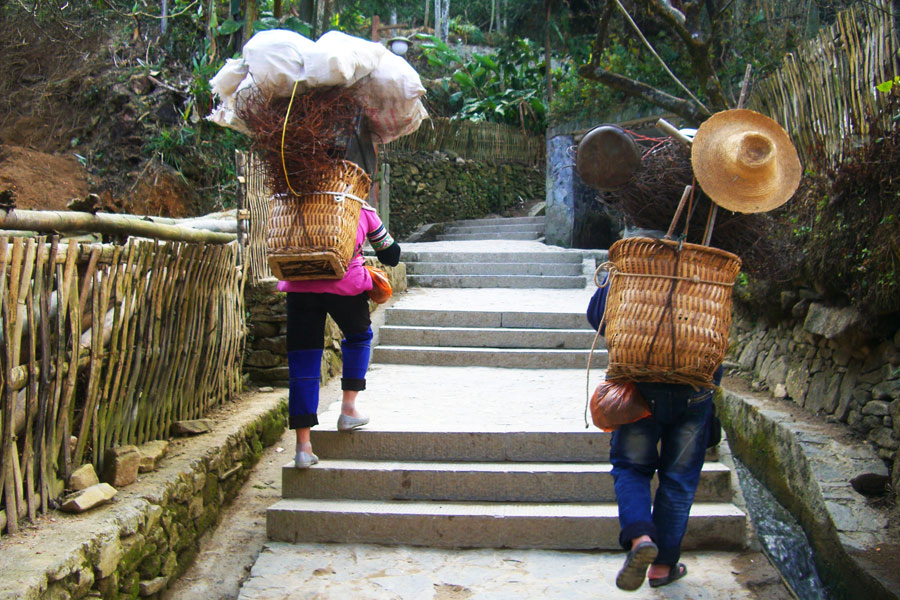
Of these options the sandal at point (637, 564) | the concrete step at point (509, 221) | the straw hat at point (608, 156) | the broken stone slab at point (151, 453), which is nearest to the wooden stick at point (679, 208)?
the straw hat at point (608, 156)

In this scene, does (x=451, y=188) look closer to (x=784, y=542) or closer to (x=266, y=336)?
(x=266, y=336)

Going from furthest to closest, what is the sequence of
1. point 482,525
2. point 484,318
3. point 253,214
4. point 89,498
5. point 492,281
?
1. point 492,281
2. point 484,318
3. point 253,214
4. point 482,525
5. point 89,498

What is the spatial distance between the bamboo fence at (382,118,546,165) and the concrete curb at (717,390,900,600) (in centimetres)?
1068

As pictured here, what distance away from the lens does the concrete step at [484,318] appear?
6316mm

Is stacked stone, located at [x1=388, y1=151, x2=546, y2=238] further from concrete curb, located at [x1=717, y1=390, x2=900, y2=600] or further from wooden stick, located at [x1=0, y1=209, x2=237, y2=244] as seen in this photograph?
wooden stick, located at [x1=0, y1=209, x2=237, y2=244]

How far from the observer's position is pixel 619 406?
2607 mm

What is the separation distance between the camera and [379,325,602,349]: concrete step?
5.97 meters

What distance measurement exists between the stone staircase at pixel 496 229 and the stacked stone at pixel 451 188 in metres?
0.98

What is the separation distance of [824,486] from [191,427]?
370cm

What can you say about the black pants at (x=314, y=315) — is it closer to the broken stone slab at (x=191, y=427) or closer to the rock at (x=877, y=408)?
the broken stone slab at (x=191, y=427)

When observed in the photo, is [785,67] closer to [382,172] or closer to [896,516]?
[896,516]

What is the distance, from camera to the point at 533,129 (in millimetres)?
16250

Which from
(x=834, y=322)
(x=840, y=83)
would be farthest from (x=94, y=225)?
(x=840, y=83)

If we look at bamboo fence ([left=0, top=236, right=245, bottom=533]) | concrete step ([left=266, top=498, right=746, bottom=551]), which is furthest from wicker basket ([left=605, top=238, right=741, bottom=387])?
bamboo fence ([left=0, top=236, right=245, bottom=533])
